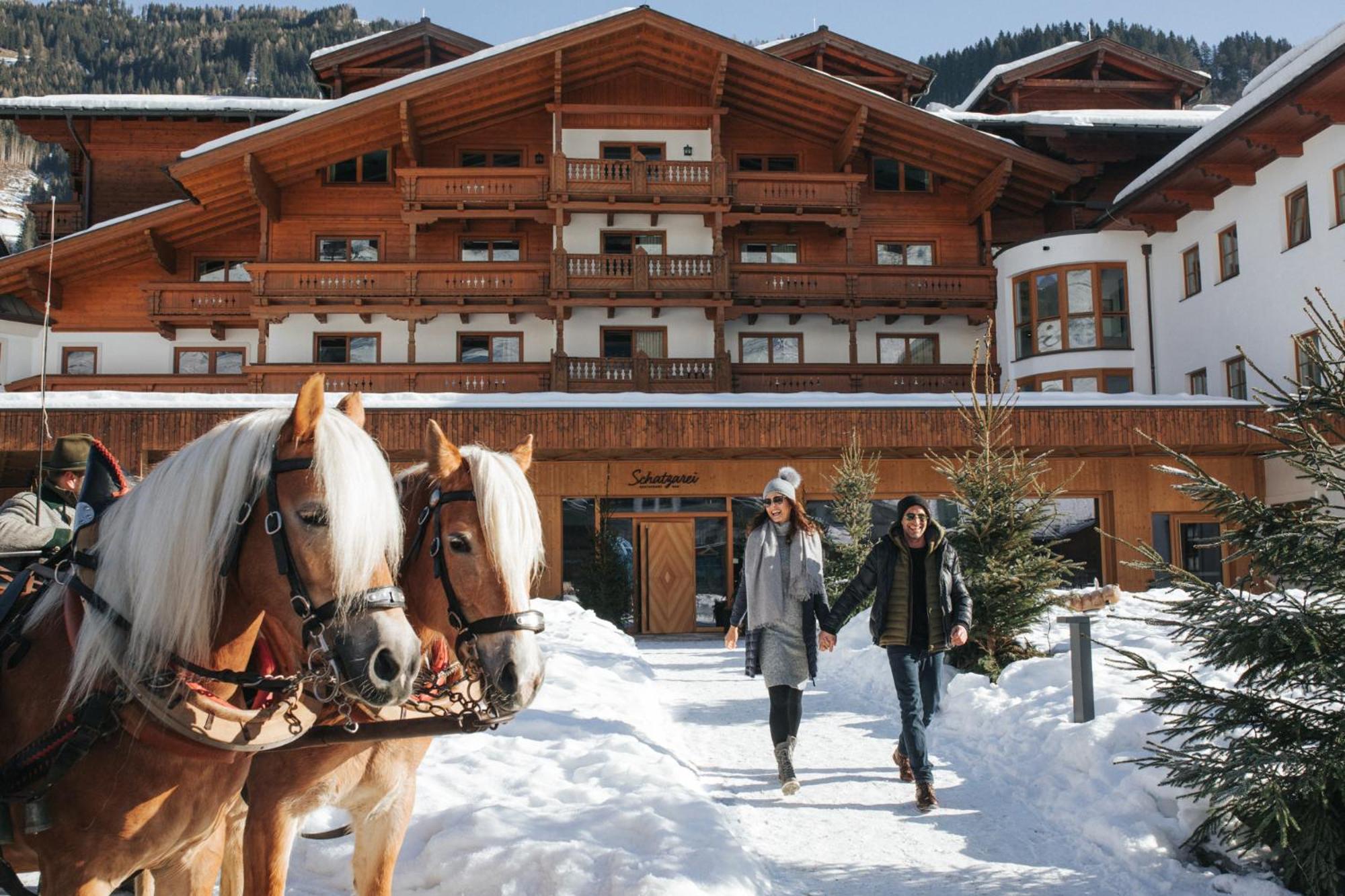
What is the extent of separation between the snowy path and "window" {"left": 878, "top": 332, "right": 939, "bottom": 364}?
65.5 ft

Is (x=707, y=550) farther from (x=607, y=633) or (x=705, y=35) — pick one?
(x=705, y=35)

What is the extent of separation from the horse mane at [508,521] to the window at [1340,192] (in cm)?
2110

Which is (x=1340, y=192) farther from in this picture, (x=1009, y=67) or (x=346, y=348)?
(x=346, y=348)

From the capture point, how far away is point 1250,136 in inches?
844

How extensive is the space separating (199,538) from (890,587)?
553 cm

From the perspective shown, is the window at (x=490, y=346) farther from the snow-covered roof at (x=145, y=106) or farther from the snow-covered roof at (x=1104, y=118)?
the snow-covered roof at (x=1104, y=118)

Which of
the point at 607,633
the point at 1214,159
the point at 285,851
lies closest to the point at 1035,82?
the point at 1214,159

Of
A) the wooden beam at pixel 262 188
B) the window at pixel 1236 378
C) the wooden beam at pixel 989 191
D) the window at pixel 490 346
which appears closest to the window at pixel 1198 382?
the window at pixel 1236 378

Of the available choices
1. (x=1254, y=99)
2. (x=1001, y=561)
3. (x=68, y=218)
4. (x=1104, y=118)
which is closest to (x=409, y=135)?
(x=68, y=218)

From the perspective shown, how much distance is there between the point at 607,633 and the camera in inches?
656

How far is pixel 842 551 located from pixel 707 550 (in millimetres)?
6203

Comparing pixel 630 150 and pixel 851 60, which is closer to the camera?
pixel 630 150

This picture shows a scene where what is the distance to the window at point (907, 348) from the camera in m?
29.3

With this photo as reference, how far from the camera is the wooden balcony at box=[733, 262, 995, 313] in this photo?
91.0ft
